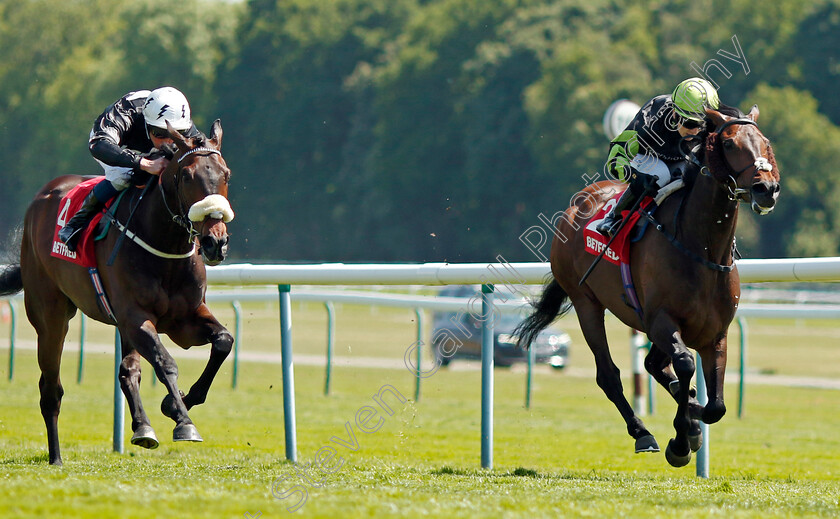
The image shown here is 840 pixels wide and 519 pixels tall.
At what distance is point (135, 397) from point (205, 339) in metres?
0.46

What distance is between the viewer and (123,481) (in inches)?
209

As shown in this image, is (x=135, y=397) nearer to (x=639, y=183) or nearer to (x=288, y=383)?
(x=288, y=383)

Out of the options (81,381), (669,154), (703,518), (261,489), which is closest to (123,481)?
(261,489)

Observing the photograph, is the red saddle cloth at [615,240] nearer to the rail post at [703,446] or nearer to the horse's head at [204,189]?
the rail post at [703,446]

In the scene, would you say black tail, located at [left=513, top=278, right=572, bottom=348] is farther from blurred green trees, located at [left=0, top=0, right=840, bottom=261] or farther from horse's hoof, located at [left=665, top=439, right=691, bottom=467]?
blurred green trees, located at [left=0, top=0, right=840, bottom=261]

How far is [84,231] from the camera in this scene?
21.5 ft

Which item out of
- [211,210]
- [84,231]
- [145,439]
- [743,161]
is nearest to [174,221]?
[211,210]

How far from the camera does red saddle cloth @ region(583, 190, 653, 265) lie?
649cm

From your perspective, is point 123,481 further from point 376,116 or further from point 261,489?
point 376,116

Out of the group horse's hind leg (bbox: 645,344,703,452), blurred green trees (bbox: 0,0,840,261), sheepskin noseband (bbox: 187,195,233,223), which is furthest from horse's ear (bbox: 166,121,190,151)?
blurred green trees (bbox: 0,0,840,261)

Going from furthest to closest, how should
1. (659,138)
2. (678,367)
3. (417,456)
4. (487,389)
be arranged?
(417,456), (487,389), (659,138), (678,367)

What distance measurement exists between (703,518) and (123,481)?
2530mm

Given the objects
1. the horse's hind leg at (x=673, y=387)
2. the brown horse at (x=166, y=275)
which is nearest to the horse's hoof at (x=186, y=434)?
the brown horse at (x=166, y=275)

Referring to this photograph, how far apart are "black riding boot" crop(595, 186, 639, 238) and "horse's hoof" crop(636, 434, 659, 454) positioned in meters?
1.15
